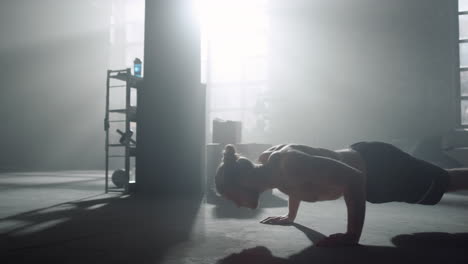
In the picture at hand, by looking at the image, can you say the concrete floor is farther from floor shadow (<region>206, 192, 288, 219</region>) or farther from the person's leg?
the person's leg

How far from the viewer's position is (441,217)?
3.01 m

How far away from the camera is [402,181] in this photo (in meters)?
2.24

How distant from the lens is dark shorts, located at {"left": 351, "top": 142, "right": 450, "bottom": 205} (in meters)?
2.23

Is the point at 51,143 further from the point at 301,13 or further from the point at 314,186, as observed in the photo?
the point at 314,186

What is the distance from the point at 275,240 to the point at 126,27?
50.1 ft

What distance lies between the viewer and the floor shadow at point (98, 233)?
1788 mm

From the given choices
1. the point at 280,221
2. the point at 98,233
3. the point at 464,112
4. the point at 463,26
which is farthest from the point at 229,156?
the point at 463,26

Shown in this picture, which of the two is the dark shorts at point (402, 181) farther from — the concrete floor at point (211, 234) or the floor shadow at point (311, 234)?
the floor shadow at point (311, 234)

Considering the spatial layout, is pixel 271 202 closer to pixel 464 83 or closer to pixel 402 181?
pixel 402 181

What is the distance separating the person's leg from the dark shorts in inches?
2.4

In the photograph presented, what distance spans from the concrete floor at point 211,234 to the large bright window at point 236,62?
24.5ft

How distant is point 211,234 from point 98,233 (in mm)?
705

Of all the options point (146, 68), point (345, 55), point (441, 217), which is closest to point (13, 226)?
point (146, 68)

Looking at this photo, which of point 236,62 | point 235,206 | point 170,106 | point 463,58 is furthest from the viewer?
point 236,62
